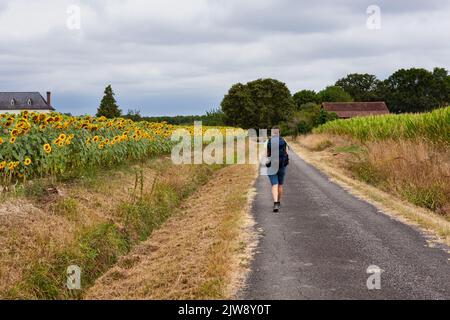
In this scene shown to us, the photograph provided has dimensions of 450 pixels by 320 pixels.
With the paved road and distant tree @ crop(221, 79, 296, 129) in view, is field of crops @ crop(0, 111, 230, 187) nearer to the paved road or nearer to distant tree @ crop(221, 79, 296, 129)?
the paved road

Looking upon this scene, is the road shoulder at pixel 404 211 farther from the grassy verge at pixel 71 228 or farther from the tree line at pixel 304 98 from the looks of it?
the tree line at pixel 304 98

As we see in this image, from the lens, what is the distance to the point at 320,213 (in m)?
11.6

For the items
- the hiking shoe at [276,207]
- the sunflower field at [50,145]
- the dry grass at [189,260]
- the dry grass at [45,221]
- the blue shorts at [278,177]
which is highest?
the sunflower field at [50,145]

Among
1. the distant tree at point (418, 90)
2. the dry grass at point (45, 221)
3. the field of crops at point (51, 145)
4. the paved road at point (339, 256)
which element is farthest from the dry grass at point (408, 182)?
the distant tree at point (418, 90)

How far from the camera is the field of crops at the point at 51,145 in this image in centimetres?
1011

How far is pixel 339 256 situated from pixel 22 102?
91.6 metres

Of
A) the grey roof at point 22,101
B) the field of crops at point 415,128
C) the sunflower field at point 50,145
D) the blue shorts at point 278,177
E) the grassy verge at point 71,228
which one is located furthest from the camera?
the grey roof at point 22,101

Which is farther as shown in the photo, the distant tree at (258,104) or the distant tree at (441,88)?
the distant tree at (441,88)

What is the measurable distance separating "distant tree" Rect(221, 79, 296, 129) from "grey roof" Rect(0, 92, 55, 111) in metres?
32.3

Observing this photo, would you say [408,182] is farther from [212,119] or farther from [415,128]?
[212,119]

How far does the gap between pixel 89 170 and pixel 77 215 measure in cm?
399

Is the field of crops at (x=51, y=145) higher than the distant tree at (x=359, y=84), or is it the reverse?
the distant tree at (x=359, y=84)

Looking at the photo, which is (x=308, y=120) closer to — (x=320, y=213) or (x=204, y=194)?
(x=204, y=194)
